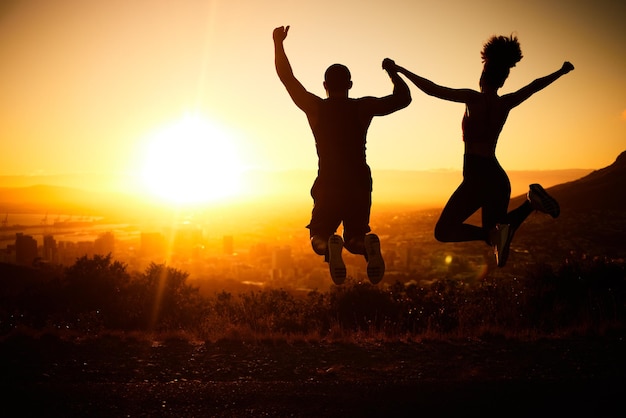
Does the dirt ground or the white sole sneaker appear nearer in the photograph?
the white sole sneaker

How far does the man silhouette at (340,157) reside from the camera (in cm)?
588

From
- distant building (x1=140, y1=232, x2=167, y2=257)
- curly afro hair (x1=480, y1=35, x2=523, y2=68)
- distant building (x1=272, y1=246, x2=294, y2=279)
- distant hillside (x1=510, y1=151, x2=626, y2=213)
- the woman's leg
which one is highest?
curly afro hair (x1=480, y1=35, x2=523, y2=68)

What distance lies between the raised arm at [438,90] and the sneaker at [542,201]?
56.5 inches

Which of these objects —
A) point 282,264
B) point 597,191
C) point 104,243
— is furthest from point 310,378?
point 282,264

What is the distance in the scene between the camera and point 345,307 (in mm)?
15219

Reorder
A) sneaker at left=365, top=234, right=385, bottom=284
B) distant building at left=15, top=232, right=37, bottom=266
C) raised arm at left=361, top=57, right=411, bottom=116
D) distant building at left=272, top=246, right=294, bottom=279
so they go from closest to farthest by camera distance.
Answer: sneaker at left=365, top=234, right=385, bottom=284 < raised arm at left=361, top=57, right=411, bottom=116 < distant building at left=15, top=232, right=37, bottom=266 < distant building at left=272, top=246, right=294, bottom=279

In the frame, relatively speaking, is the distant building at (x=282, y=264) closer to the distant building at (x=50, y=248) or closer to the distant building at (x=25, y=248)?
the distant building at (x=50, y=248)

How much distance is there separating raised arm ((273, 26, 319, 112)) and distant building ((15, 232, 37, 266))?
37.0 metres

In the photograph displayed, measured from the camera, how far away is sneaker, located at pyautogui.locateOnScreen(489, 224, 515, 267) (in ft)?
19.7

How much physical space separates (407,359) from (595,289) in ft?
27.7

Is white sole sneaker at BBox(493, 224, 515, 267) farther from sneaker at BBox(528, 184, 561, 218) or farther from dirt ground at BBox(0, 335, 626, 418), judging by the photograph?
dirt ground at BBox(0, 335, 626, 418)

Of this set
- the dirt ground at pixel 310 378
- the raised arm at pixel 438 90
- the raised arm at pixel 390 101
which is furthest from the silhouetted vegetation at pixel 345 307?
the raised arm at pixel 438 90

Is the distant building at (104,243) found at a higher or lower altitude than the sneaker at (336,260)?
lower

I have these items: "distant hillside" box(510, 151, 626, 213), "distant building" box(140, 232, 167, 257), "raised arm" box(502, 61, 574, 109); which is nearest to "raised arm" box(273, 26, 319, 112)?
"raised arm" box(502, 61, 574, 109)
